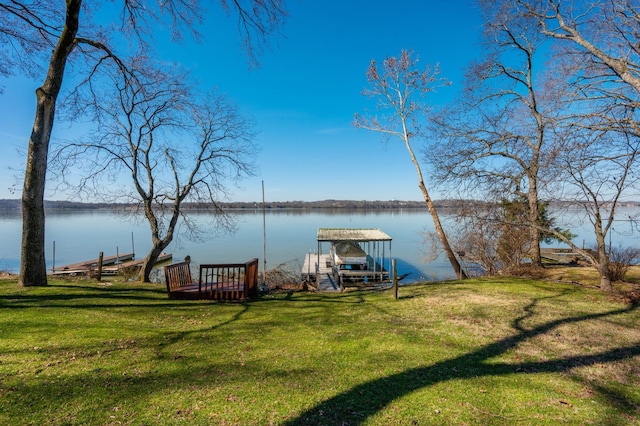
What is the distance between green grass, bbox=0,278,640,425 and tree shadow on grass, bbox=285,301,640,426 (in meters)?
0.02

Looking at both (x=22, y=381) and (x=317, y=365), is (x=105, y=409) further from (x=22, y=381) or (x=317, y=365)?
(x=317, y=365)

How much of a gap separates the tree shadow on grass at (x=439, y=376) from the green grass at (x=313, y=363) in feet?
0.07

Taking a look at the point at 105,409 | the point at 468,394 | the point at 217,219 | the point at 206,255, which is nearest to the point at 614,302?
the point at 468,394

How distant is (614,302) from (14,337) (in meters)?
10.9

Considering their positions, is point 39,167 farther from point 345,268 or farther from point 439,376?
point 345,268

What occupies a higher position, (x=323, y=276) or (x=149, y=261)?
(x=149, y=261)

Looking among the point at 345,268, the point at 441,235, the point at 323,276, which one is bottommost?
the point at 323,276

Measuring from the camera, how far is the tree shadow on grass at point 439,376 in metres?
2.97

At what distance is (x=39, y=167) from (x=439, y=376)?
9137mm

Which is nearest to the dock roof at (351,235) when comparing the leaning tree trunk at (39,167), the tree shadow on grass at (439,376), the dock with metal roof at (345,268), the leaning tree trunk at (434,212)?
the dock with metal roof at (345,268)

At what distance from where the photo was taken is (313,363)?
13.4 feet

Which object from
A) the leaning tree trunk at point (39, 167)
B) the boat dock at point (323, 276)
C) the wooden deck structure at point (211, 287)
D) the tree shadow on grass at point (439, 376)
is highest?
the leaning tree trunk at point (39, 167)

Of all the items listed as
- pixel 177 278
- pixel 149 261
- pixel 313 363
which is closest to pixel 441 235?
pixel 177 278

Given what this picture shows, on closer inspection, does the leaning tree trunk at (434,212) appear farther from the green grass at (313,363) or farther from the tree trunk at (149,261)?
the tree trunk at (149,261)
